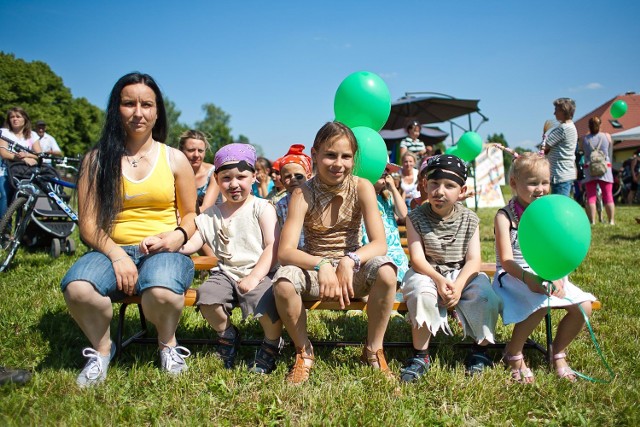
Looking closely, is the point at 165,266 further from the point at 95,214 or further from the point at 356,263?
the point at 356,263

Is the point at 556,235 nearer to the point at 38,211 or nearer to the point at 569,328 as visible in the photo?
the point at 569,328

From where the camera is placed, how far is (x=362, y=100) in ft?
13.2

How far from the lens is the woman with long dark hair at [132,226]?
2541 millimetres

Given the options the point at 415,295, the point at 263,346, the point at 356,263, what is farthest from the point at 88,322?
the point at 415,295

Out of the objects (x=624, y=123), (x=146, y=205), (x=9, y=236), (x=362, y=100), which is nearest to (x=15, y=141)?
(x=9, y=236)

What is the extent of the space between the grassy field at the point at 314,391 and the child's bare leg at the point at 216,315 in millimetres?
206

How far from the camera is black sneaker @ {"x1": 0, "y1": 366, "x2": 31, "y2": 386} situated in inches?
96.2

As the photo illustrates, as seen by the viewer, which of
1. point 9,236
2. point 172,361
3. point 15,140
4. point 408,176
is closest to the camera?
point 172,361

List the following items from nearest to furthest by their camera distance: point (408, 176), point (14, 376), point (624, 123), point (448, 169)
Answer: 1. point (14, 376)
2. point (448, 169)
3. point (408, 176)
4. point (624, 123)

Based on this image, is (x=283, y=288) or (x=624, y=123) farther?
(x=624, y=123)

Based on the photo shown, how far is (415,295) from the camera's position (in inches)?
104

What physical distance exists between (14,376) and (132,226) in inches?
39.0

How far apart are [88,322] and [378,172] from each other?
221 cm

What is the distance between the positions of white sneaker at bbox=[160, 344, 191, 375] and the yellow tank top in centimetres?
67
